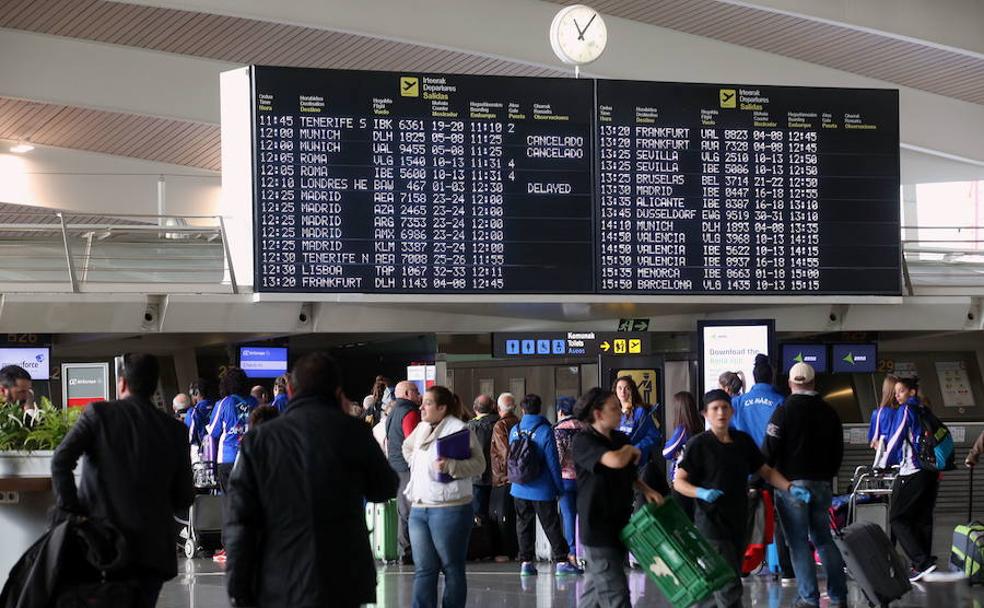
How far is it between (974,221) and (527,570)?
901 inches

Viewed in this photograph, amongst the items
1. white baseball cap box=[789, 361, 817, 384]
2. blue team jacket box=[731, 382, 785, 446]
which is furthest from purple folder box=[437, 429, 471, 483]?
blue team jacket box=[731, 382, 785, 446]

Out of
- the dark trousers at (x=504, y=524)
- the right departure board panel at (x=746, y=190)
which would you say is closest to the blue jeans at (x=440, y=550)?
the dark trousers at (x=504, y=524)

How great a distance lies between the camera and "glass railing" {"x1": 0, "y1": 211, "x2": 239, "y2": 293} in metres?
15.6

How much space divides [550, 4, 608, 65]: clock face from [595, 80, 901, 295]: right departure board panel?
1126 mm

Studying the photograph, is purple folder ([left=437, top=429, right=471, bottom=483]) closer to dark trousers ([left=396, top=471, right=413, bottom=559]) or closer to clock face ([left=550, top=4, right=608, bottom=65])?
dark trousers ([left=396, top=471, right=413, bottom=559])

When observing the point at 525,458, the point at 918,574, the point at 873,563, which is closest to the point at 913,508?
the point at 918,574

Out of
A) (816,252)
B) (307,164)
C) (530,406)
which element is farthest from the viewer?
(816,252)

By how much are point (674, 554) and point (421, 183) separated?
7.12 m

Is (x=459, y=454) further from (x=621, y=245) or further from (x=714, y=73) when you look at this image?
(x=714, y=73)

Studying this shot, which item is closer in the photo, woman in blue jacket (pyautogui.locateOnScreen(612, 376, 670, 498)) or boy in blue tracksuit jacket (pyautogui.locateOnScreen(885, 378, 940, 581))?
boy in blue tracksuit jacket (pyautogui.locateOnScreen(885, 378, 940, 581))

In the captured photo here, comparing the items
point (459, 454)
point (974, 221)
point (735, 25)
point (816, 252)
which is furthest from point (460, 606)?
point (974, 221)

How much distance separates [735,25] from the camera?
64.9ft

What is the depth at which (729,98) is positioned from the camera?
49.7 ft

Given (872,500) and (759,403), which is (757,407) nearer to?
(759,403)
